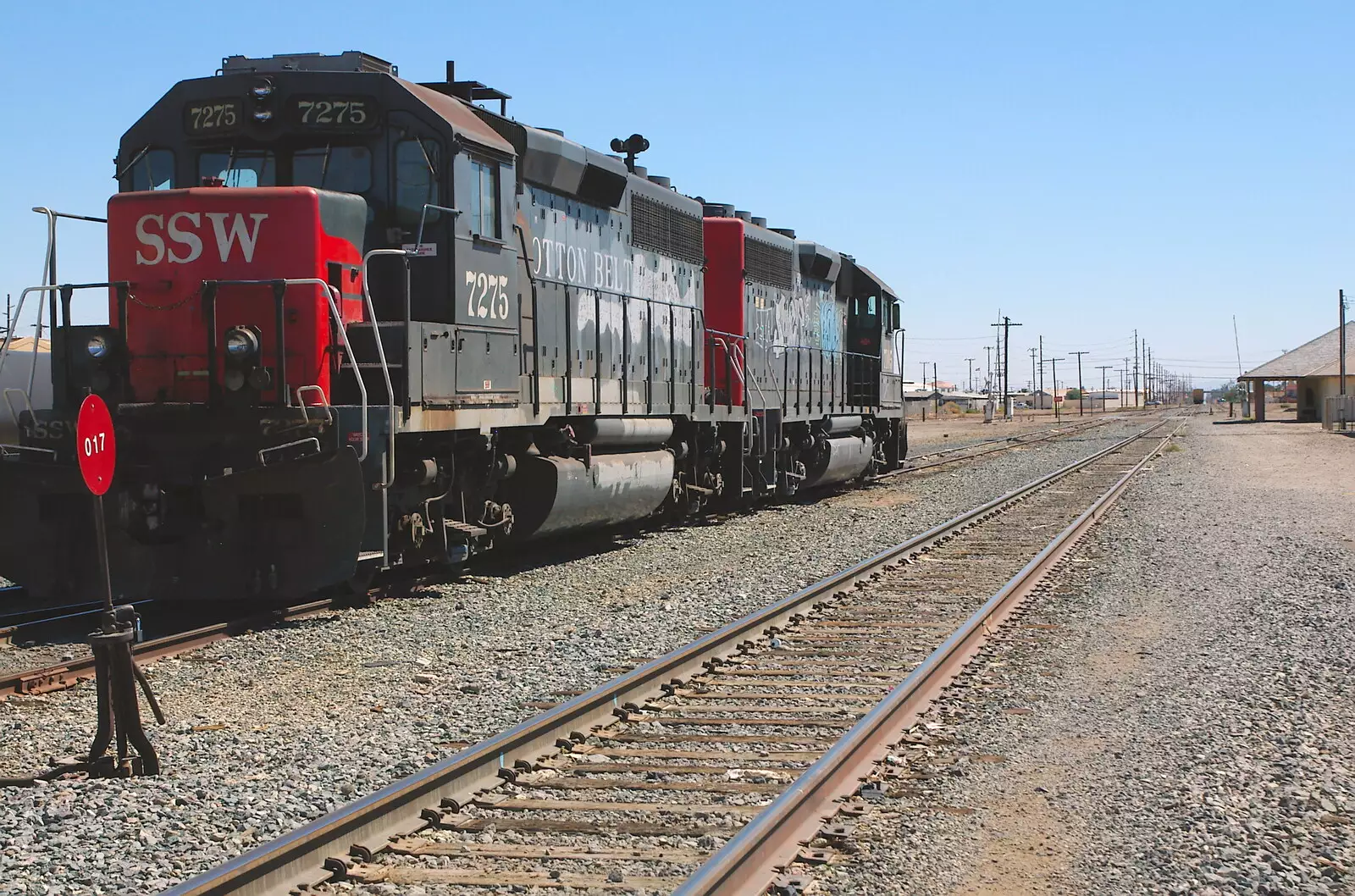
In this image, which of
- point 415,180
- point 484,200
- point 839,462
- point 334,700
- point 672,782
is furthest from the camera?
point 839,462

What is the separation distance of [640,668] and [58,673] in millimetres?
3024

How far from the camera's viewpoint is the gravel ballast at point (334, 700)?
4383 mm

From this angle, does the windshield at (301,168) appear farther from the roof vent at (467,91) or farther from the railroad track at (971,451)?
the railroad track at (971,451)

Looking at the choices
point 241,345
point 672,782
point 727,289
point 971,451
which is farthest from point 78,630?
point 971,451

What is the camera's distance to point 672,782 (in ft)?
16.4

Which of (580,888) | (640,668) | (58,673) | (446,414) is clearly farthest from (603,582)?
(580,888)

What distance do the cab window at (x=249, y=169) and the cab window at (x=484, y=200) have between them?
1397mm

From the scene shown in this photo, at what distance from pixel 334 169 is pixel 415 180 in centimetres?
56

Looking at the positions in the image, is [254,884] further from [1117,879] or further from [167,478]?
[167,478]

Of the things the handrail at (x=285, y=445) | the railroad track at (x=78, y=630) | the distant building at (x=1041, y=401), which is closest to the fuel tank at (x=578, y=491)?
the railroad track at (x=78, y=630)

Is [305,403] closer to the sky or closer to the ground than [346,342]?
closer to the ground

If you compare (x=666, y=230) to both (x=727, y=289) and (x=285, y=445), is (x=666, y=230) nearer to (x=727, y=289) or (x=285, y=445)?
(x=727, y=289)

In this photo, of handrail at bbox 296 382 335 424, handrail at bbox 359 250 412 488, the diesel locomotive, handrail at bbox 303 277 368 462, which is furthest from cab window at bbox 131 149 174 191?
handrail at bbox 296 382 335 424

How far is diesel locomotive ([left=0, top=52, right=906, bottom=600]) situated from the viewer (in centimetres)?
822
